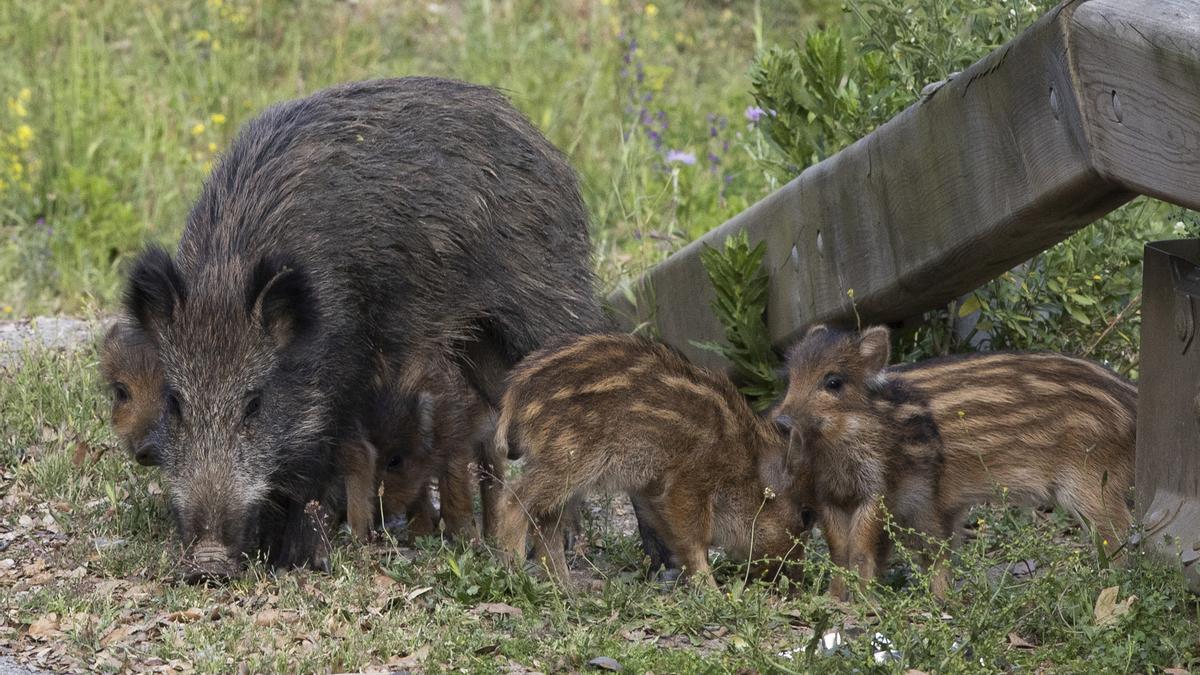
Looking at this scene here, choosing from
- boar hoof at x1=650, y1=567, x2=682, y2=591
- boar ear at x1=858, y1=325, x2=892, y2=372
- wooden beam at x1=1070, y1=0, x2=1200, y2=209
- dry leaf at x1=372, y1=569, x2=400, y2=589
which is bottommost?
boar hoof at x1=650, y1=567, x2=682, y2=591

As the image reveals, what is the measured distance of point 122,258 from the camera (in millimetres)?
9312

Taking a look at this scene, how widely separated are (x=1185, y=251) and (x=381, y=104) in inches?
119

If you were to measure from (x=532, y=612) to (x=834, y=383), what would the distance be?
1264 millimetres

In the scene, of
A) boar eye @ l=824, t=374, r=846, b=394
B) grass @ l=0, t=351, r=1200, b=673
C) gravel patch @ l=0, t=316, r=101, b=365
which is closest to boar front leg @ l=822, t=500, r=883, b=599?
grass @ l=0, t=351, r=1200, b=673

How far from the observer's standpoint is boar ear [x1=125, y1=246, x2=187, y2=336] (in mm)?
5250

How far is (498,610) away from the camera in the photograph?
15.3 feet

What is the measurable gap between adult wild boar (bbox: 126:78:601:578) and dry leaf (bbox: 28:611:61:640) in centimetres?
54

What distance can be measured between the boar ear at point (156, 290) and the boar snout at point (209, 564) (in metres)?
0.78

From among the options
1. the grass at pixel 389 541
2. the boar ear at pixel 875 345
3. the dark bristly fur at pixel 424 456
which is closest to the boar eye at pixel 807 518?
the grass at pixel 389 541

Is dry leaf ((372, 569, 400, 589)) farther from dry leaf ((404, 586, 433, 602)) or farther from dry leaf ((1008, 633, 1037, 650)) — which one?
dry leaf ((1008, 633, 1037, 650))

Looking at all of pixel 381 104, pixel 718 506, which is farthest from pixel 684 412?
pixel 381 104

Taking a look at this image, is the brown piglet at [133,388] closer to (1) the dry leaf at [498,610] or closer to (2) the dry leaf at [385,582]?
(2) the dry leaf at [385,582]

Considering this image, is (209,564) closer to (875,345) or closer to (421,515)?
(421,515)

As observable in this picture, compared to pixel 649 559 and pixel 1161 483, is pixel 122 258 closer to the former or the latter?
pixel 649 559
